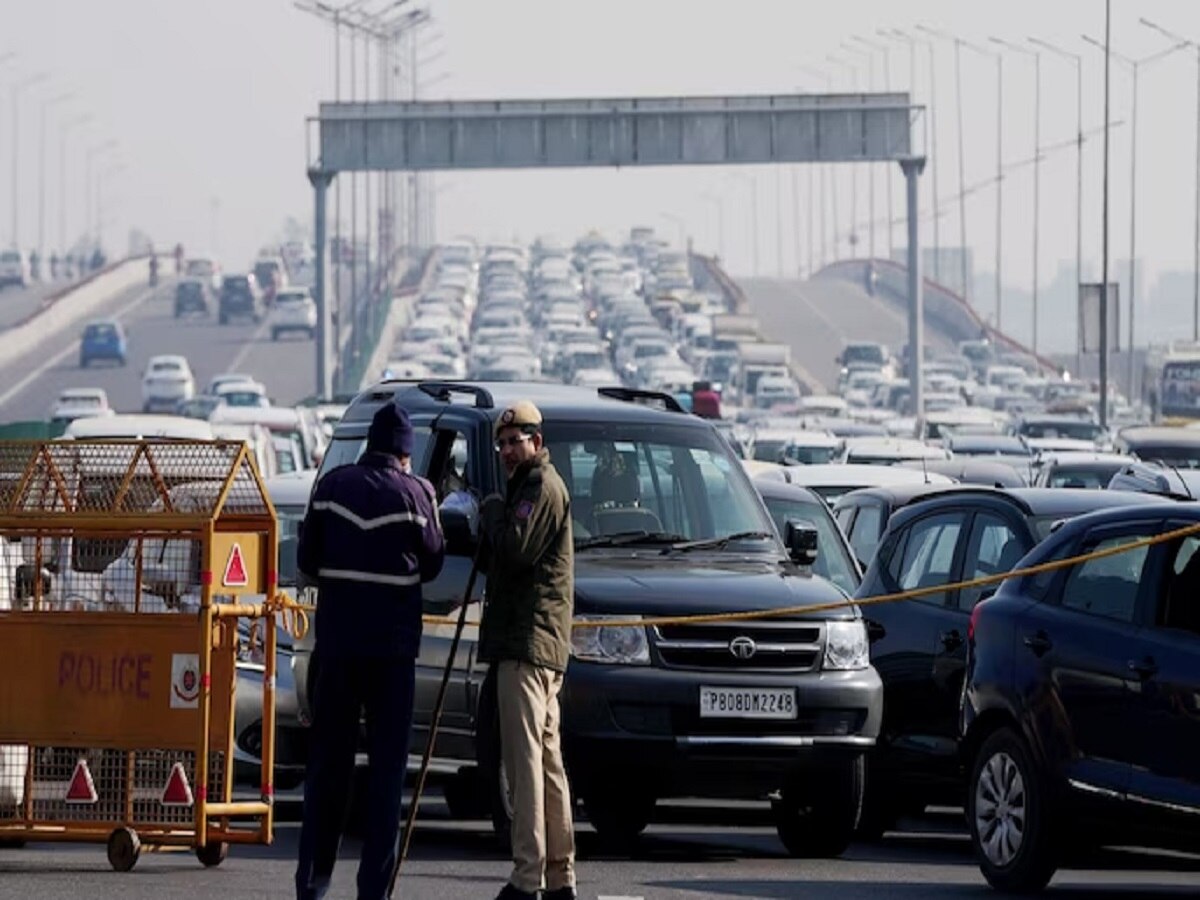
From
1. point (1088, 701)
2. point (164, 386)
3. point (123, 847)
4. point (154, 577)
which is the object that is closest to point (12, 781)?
point (123, 847)

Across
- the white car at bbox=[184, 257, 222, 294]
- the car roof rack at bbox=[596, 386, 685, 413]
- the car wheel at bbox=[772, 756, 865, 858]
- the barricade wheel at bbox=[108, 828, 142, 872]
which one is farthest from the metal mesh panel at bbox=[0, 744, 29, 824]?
the white car at bbox=[184, 257, 222, 294]

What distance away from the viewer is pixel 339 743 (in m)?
12.4

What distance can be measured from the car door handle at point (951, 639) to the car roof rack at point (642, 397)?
5.42 feet

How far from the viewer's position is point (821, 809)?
1538 centimetres

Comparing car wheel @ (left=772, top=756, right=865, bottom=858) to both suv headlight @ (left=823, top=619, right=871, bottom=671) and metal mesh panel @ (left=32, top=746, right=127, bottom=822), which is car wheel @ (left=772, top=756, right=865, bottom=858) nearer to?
suv headlight @ (left=823, top=619, right=871, bottom=671)

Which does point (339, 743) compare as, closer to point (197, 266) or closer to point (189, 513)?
point (189, 513)

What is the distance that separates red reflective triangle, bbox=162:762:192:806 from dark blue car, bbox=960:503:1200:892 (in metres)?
3.06

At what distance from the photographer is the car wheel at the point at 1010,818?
44.7ft

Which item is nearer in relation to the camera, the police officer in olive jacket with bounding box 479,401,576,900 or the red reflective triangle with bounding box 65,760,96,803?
the police officer in olive jacket with bounding box 479,401,576,900

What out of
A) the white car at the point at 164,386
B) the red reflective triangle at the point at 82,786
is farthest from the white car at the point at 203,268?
the red reflective triangle at the point at 82,786

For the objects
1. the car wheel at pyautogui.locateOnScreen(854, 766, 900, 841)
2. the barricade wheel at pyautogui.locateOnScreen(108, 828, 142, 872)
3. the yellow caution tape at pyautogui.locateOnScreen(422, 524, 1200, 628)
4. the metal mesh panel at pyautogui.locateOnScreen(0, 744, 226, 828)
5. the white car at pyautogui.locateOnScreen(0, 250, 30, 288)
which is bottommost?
the car wheel at pyautogui.locateOnScreen(854, 766, 900, 841)

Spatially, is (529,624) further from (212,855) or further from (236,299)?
(236,299)

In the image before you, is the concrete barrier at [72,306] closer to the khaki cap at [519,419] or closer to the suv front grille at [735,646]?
the suv front grille at [735,646]

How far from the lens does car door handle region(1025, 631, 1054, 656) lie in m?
13.7
